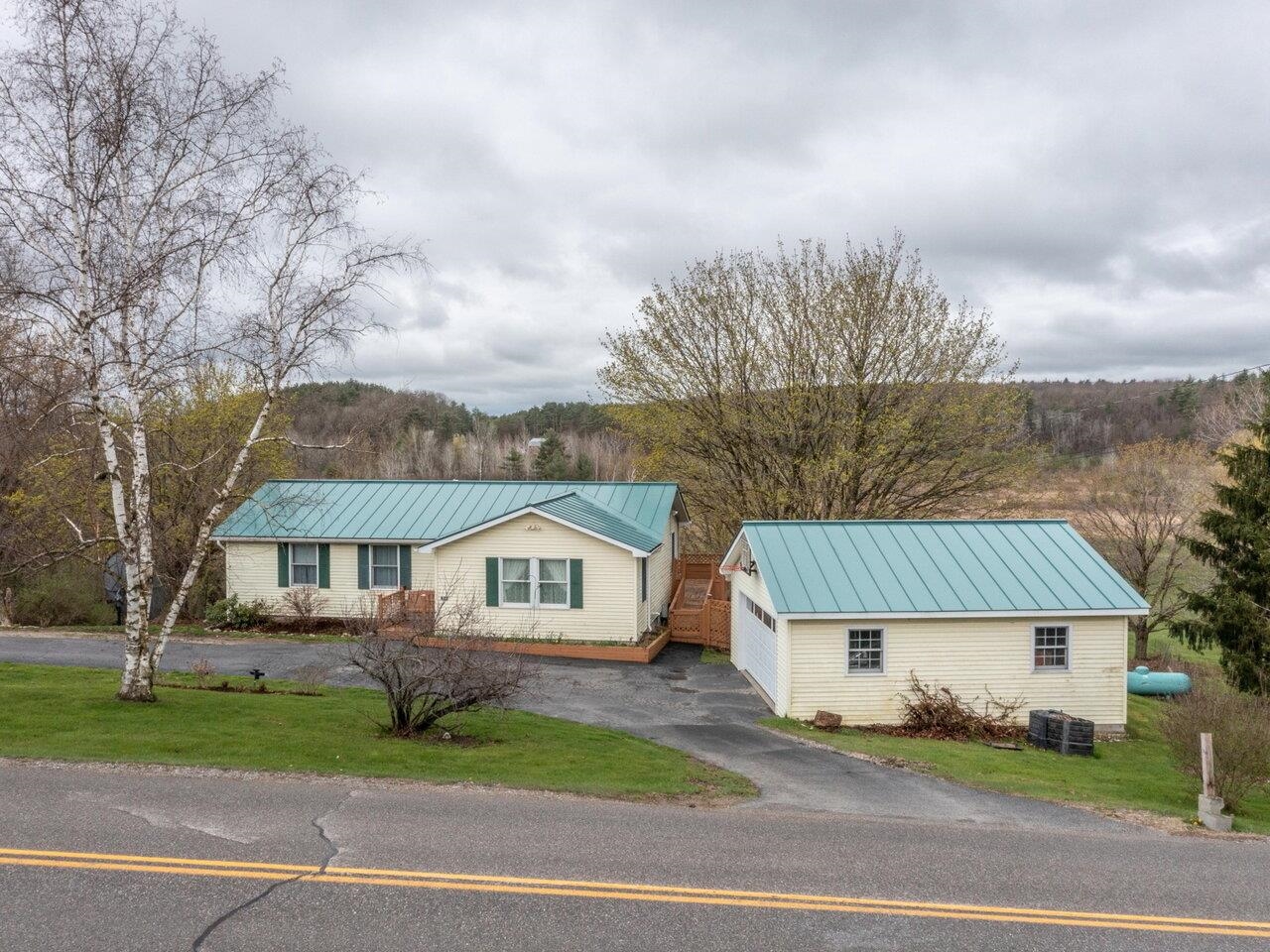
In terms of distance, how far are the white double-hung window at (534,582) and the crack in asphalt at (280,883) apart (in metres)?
14.4

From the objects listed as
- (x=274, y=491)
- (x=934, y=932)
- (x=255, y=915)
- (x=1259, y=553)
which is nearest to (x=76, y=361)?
(x=255, y=915)

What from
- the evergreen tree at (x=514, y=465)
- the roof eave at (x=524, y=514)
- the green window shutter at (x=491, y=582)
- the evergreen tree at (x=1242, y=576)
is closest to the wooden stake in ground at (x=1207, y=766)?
the evergreen tree at (x=1242, y=576)

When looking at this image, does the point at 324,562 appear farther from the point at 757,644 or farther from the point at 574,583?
the point at 757,644

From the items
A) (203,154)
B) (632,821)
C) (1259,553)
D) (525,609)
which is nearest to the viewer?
(632,821)

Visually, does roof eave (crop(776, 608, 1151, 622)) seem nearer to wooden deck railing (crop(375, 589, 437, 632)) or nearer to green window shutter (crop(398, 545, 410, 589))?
wooden deck railing (crop(375, 589, 437, 632))

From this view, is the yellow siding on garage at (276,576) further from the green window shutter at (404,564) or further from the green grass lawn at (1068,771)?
the green grass lawn at (1068,771)

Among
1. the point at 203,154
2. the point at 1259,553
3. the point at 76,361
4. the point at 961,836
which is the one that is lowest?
the point at 961,836

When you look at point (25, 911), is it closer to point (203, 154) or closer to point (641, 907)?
point (641, 907)

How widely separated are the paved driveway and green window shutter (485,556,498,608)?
8.94 feet

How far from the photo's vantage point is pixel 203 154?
40.7ft

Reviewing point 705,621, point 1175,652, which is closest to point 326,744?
point 705,621

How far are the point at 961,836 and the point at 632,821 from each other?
12.1ft

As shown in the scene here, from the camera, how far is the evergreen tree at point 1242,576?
65.1 ft

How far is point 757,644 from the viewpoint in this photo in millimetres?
19797
